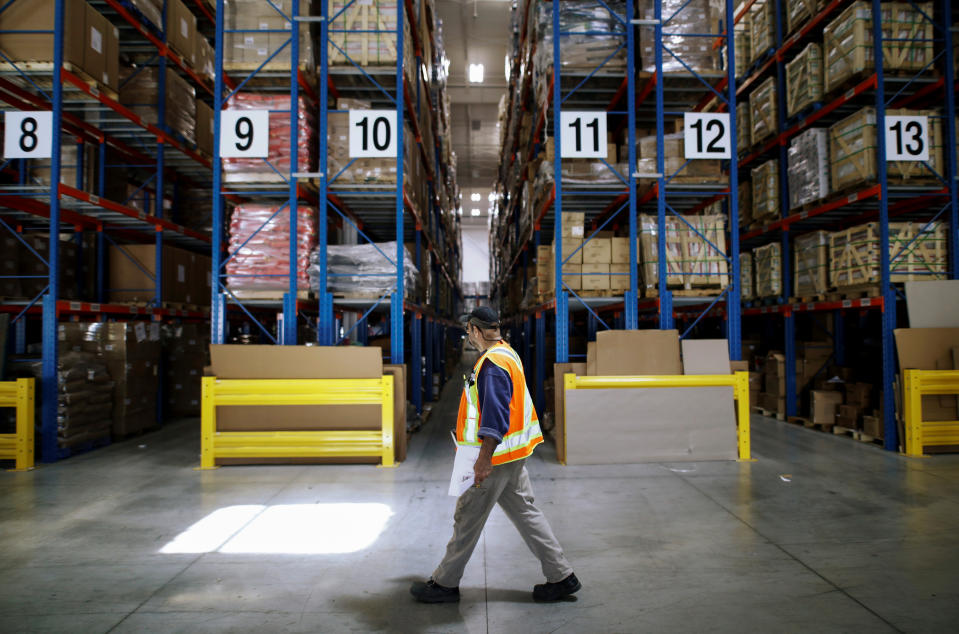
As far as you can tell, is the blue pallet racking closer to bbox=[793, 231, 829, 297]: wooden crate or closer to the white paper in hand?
the white paper in hand

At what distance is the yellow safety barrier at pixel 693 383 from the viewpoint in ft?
20.3

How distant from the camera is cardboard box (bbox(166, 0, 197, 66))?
8.79 meters

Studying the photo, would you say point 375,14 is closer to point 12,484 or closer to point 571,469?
point 571,469

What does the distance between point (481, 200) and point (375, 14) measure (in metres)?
28.6

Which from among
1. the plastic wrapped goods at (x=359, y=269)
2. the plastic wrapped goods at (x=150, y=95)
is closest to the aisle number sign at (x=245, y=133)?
the plastic wrapped goods at (x=359, y=269)

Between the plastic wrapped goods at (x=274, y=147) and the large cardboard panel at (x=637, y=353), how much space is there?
449cm

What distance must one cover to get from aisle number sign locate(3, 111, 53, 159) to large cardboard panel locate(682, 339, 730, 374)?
796 centimetres

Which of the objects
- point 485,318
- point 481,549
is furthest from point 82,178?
point 481,549

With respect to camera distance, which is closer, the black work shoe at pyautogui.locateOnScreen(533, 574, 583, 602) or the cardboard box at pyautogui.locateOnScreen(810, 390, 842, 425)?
the black work shoe at pyautogui.locateOnScreen(533, 574, 583, 602)

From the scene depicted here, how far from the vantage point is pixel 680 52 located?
748 centimetres

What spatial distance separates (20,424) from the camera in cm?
606

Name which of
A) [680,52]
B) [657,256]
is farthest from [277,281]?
[680,52]

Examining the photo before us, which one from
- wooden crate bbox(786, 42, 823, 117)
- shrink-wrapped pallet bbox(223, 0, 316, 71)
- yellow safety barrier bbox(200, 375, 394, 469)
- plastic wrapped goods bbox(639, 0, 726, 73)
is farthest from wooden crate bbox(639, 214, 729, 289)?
shrink-wrapped pallet bbox(223, 0, 316, 71)

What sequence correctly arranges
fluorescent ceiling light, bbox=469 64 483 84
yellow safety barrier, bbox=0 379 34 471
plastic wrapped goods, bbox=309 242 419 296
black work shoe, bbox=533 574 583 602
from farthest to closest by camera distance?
fluorescent ceiling light, bbox=469 64 483 84
plastic wrapped goods, bbox=309 242 419 296
yellow safety barrier, bbox=0 379 34 471
black work shoe, bbox=533 574 583 602
